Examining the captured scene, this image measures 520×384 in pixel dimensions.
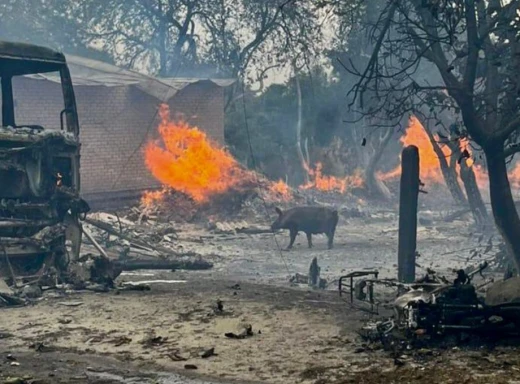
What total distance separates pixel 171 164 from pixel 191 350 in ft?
60.9

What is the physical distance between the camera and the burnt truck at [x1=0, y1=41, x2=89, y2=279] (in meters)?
10.9

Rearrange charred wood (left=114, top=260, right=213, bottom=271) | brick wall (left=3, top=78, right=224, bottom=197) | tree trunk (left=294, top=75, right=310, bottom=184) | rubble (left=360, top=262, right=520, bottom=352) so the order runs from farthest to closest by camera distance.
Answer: tree trunk (left=294, top=75, right=310, bottom=184), brick wall (left=3, top=78, right=224, bottom=197), charred wood (left=114, top=260, right=213, bottom=271), rubble (left=360, top=262, right=520, bottom=352)

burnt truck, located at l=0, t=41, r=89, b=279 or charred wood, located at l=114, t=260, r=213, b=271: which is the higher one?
burnt truck, located at l=0, t=41, r=89, b=279

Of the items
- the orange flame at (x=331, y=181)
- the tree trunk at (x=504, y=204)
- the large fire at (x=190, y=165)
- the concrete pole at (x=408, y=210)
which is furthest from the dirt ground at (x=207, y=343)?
the orange flame at (x=331, y=181)

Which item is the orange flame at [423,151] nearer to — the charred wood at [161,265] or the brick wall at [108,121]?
the brick wall at [108,121]

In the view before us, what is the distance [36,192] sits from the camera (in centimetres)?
1120

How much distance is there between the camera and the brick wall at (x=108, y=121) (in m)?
22.6

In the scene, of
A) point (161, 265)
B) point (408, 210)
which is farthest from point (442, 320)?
point (161, 265)

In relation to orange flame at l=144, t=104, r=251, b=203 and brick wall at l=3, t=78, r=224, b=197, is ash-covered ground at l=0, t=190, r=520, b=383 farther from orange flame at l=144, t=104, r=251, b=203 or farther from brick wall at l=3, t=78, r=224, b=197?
orange flame at l=144, t=104, r=251, b=203

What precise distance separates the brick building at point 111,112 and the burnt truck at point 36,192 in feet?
35.5

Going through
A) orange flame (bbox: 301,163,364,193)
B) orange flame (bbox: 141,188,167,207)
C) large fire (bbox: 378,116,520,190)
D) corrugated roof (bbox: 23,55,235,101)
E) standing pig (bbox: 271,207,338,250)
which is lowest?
standing pig (bbox: 271,207,338,250)

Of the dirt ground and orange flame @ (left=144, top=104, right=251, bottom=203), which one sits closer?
the dirt ground

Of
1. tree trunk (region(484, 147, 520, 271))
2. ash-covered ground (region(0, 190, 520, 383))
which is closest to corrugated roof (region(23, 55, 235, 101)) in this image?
ash-covered ground (region(0, 190, 520, 383))

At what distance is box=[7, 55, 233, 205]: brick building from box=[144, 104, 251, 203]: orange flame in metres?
0.35
